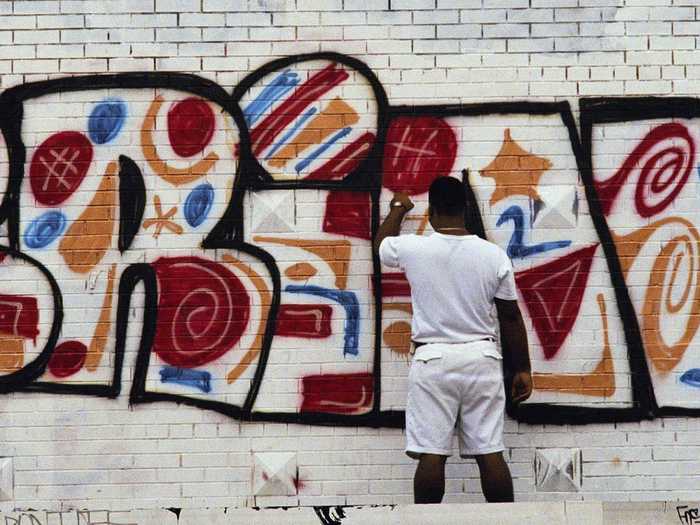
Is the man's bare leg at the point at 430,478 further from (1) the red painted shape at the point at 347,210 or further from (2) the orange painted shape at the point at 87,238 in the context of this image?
(2) the orange painted shape at the point at 87,238

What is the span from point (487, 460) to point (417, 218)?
132 centimetres

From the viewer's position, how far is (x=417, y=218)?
5695 millimetres

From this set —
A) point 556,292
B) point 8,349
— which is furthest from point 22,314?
Answer: point 556,292

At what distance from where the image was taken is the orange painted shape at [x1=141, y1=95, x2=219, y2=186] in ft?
18.6

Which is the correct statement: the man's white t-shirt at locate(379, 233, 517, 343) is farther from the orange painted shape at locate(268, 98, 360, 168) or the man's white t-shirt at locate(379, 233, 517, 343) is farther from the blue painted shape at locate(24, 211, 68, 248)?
the blue painted shape at locate(24, 211, 68, 248)

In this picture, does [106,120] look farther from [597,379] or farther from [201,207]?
[597,379]

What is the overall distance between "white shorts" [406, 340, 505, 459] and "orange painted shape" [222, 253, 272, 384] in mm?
951

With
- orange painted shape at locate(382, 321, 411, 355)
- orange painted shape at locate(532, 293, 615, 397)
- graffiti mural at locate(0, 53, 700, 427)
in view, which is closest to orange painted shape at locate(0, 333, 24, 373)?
graffiti mural at locate(0, 53, 700, 427)

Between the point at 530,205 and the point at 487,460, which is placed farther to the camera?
the point at 530,205

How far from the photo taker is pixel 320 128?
5.67 m

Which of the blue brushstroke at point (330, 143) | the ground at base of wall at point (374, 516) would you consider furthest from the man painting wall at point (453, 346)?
the blue brushstroke at point (330, 143)

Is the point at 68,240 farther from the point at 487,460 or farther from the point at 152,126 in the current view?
the point at 487,460

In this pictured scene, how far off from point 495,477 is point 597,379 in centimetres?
93

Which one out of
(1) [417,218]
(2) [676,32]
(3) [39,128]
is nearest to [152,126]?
(3) [39,128]
